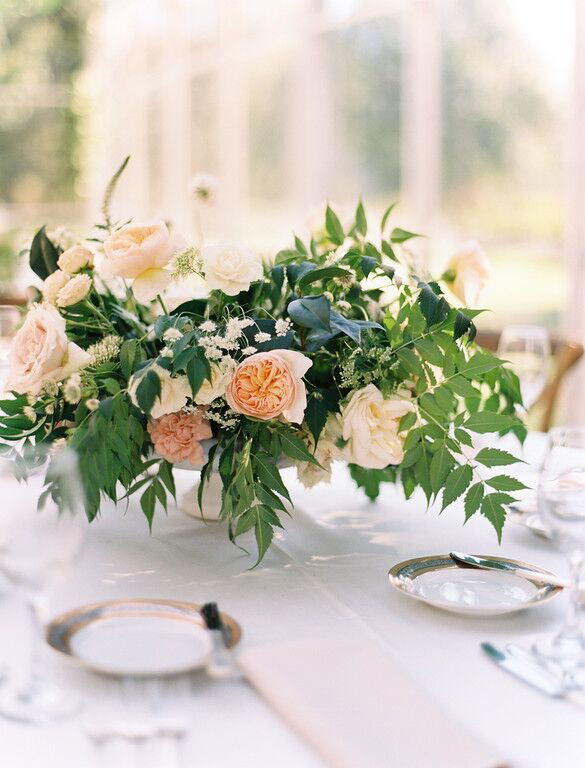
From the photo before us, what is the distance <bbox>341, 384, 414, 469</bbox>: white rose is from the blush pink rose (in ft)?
0.22

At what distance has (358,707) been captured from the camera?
30.6 inches

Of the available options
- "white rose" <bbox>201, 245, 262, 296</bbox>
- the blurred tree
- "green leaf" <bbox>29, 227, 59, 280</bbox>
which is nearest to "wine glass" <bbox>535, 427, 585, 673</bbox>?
"white rose" <bbox>201, 245, 262, 296</bbox>

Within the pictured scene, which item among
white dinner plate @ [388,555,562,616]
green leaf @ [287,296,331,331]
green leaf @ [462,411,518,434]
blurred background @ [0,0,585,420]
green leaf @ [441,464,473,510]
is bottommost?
white dinner plate @ [388,555,562,616]

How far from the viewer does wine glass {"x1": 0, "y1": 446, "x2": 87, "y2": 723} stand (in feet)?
2.61

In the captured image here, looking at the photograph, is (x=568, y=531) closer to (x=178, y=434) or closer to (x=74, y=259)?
(x=178, y=434)

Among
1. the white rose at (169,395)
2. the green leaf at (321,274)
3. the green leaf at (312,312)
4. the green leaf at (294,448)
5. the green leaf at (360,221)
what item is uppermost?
the green leaf at (360,221)

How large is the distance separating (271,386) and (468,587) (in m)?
0.30

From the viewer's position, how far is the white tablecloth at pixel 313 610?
2.47 ft

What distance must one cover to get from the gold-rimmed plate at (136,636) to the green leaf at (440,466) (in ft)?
0.96

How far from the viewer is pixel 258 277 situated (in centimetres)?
109

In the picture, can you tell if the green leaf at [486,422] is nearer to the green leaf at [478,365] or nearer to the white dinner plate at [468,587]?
the green leaf at [478,365]

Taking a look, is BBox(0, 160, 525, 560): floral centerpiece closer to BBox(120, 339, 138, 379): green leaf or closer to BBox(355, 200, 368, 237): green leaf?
BBox(120, 339, 138, 379): green leaf

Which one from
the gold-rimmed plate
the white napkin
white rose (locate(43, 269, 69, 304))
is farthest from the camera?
white rose (locate(43, 269, 69, 304))

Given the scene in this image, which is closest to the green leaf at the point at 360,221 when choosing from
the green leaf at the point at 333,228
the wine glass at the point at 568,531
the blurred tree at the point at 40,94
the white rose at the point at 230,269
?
the green leaf at the point at 333,228
